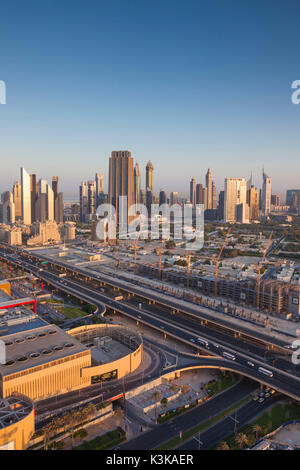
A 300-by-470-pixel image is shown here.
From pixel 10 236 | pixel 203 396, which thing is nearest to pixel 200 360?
pixel 203 396

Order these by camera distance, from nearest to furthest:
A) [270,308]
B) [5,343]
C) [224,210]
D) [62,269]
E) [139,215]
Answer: [5,343]
[270,308]
[62,269]
[139,215]
[224,210]

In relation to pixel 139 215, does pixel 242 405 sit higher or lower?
lower

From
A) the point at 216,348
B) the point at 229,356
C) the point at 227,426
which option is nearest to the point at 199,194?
the point at 216,348

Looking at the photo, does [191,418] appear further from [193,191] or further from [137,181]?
[193,191]

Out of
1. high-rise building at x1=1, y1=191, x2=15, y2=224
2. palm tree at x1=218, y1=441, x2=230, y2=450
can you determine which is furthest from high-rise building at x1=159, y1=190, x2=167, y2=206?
palm tree at x1=218, y1=441, x2=230, y2=450

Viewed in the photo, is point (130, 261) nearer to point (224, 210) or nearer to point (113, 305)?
point (113, 305)

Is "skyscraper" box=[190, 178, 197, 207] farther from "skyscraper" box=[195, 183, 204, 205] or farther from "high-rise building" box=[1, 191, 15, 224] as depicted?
"high-rise building" box=[1, 191, 15, 224]
